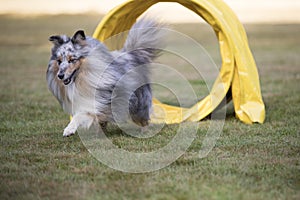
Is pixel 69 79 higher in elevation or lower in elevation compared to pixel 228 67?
higher

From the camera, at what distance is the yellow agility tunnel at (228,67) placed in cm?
709

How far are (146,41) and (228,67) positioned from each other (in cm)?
124

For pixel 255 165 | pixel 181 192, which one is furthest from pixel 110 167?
pixel 255 165

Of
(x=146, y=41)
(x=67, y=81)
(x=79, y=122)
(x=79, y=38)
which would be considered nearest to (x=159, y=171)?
(x=79, y=122)

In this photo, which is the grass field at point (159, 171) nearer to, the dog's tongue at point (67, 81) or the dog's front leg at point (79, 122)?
the dog's front leg at point (79, 122)

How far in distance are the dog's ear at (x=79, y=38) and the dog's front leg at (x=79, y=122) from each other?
822mm

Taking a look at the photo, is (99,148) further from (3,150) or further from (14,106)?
(14,106)

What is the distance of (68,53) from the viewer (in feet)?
19.6

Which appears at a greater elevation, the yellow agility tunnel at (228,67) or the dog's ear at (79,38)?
the dog's ear at (79,38)

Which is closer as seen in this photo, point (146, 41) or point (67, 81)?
point (67, 81)

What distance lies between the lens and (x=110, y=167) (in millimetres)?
4969

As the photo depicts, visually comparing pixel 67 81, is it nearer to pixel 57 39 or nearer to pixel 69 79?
pixel 69 79

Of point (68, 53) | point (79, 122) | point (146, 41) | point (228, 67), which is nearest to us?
point (68, 53)

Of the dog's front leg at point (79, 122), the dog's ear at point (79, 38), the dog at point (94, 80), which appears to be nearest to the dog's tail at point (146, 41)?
the dog at point (94, 80)
